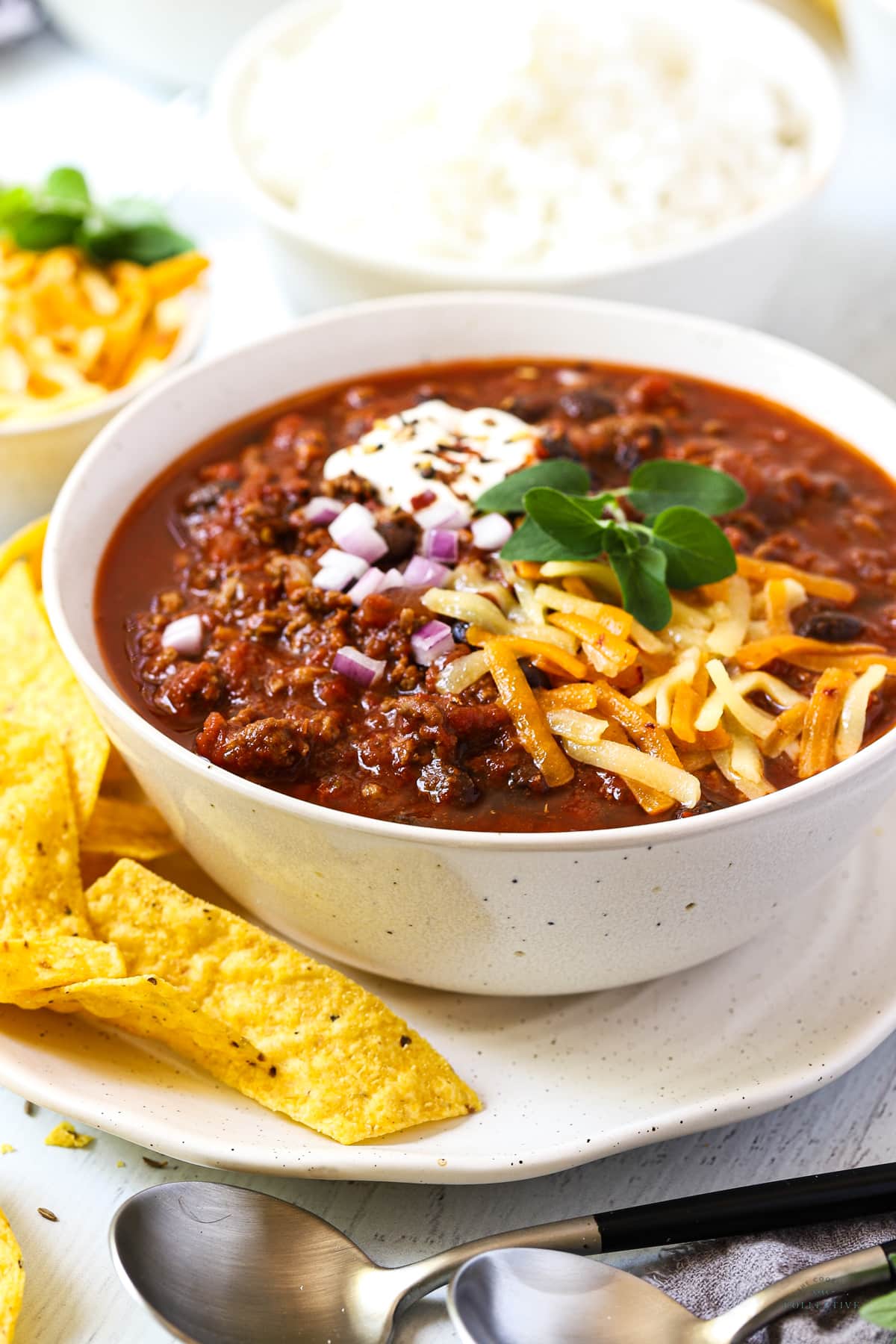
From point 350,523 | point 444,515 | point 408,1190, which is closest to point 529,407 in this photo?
point 444,515

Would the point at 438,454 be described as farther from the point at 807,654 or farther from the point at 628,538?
the point at 807,654

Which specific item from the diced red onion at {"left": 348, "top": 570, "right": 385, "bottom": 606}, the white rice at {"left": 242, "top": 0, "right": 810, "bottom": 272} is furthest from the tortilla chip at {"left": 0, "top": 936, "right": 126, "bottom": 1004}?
the white rice at {"left": 242, "top": 0, "right": 810, "bottom": 272}

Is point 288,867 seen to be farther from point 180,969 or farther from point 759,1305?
point 759,1305

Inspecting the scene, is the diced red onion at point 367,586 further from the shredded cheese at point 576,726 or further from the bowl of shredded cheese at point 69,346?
the bowl of shredded cheese at point 69,346

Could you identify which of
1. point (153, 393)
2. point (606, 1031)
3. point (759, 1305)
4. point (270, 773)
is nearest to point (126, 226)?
point (153, 393)

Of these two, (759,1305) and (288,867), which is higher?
(288,867)

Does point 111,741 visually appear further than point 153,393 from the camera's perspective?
No

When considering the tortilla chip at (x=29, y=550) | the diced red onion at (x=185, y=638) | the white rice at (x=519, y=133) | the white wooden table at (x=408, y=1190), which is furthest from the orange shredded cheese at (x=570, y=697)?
the white rice at (x=519, y=133)

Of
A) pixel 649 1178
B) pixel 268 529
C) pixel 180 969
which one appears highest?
pixel 268 529
